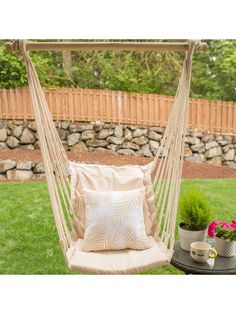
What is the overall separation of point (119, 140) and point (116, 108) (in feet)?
1.30

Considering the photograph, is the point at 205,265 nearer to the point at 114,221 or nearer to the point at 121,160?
the point at 114,221

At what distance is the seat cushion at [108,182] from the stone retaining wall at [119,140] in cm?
290

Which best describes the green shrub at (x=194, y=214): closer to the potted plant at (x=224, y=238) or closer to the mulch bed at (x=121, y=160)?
the potted plant at (x=224, y=238)

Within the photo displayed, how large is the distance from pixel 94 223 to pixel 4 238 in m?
1.33

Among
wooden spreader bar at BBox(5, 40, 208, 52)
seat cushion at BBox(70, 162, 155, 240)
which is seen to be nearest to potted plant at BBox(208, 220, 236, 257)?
seat cushion at BBox(70, 162, 155, 240)

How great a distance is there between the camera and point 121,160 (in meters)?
4.82

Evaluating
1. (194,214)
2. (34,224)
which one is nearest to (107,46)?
(194,214)

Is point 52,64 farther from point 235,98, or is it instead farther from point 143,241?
point 143,241

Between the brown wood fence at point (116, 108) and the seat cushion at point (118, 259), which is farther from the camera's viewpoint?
the brown wood fence at point (116, 108)

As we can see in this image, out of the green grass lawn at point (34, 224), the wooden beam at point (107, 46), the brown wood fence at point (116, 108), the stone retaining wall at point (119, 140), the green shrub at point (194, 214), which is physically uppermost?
the wooden beam at point (107, 46)

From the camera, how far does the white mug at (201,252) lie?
5.11ft

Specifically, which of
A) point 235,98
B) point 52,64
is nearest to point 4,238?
point 52,64

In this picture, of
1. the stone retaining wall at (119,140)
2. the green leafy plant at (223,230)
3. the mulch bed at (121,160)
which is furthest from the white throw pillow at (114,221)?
the stone retaining wall at (119,140)
